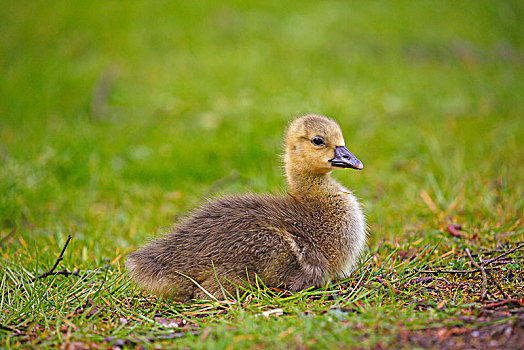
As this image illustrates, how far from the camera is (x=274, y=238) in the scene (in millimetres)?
3723

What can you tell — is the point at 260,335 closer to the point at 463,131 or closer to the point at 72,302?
the point at 72,302

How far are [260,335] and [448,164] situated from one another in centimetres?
445

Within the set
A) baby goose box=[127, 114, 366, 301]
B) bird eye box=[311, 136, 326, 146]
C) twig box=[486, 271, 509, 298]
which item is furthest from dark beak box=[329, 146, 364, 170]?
twig box=[486, 271, 509, 298]

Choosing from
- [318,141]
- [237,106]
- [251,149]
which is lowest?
[251,149]

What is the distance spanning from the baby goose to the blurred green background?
749mm

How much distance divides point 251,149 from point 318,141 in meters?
3.07

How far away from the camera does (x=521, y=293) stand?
352 centimetres

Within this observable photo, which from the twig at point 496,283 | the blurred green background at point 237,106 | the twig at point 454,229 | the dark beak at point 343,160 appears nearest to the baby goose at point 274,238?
the dark beak at point 343,160

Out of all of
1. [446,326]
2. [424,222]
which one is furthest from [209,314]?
[424,222]

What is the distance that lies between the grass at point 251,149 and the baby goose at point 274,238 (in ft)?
0.52

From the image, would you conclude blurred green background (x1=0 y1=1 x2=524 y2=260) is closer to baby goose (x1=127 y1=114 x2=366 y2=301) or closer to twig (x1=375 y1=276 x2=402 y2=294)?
baby goose (x1=127 y1=114 x2=366 y2=301)

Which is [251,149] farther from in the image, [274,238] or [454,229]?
[274,238]

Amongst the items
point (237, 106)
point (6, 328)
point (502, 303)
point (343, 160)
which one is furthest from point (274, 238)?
Result: point (237, 106)

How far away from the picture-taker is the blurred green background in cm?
598
